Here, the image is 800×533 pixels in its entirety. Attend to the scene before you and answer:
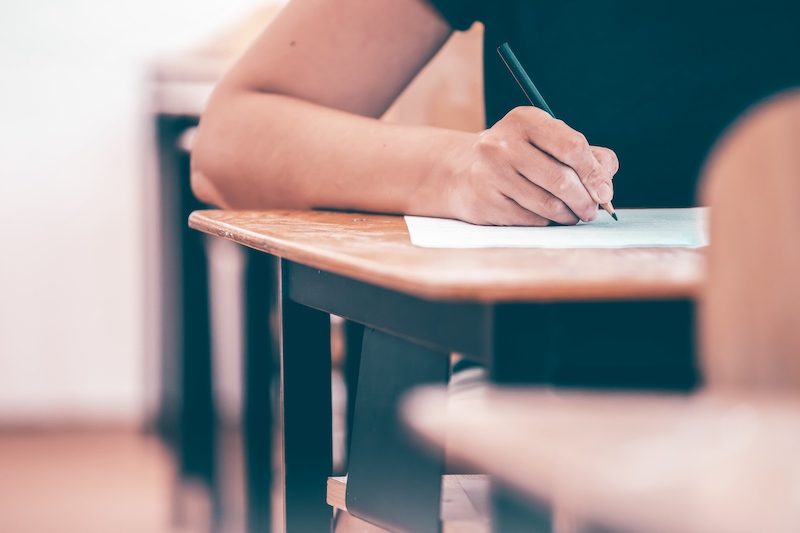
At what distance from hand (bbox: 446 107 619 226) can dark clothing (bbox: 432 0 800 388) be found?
1.04 ft

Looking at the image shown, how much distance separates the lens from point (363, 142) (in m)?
0.64

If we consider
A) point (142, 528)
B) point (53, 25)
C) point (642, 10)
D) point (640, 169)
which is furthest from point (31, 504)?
point (642, 10)

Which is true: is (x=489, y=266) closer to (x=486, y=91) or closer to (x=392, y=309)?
(x=392, y=309)

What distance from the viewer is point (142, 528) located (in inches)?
54.0

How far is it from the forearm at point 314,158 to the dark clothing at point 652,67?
0.87 feet

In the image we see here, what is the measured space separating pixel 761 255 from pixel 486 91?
0.75m

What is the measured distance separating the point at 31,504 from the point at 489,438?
65.1 inches

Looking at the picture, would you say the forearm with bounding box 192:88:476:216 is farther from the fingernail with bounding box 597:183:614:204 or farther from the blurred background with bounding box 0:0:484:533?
the blurred background with bounding box 0:0:484:533

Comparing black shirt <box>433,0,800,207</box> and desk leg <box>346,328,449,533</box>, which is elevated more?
black shirt <box>433,0,800,207</box>

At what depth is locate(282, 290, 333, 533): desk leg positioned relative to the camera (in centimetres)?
61

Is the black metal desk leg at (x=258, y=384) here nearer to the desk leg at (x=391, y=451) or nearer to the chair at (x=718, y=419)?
the desk leg at (x=391, y=451)

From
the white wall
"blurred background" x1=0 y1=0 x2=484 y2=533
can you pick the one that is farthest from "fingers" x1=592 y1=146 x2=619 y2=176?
the white wall

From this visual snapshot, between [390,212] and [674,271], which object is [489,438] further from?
[390,212]

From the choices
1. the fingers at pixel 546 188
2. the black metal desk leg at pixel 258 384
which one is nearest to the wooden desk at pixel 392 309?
the fingers at pixel 546 188
